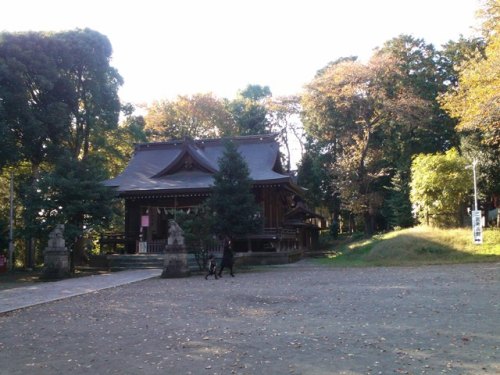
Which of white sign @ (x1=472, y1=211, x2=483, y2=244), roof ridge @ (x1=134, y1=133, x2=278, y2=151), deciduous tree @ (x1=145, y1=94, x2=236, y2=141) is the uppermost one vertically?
deciduous tree @ (x1=145, y1=94, x2=236, y2=141)

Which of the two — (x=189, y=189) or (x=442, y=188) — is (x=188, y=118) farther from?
(x=442, y=188)

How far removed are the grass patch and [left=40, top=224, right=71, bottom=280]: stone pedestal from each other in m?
Result: 11.9

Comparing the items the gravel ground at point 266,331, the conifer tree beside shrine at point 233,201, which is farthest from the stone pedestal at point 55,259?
the conifer tree beside shrine at point 233,201

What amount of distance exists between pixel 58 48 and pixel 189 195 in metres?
10.2

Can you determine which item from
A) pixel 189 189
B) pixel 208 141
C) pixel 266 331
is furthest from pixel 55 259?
pixel 208 141

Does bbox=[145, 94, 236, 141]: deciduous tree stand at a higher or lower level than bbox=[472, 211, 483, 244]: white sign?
higher

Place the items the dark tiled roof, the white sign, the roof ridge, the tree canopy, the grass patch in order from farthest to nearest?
the roof ridge < the dark tiled roof < the grass patch < the white sign < the tree canopy

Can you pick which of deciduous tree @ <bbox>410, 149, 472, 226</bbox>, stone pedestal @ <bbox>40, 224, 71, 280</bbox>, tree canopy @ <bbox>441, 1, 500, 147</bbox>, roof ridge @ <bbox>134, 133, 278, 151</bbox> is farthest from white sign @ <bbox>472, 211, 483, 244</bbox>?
stone pedestal @ <bbox>40, 224, 71, 280</bbox>

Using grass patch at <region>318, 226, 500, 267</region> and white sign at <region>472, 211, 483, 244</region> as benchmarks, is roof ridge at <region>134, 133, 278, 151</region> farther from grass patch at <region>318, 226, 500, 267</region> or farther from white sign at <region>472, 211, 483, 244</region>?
white sign at <region>472, 211, 483, 244</region>

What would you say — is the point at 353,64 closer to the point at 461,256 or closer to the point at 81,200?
the point at 461,256

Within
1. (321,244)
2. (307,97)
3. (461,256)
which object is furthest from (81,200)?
(321,244)

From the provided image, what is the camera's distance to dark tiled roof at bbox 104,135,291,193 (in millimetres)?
25875

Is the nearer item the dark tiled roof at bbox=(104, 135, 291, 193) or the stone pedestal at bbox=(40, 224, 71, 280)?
the stone pedestal at bbox=(40, 224, 71, 280)

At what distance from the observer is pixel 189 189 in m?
25.1
